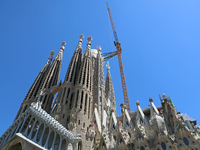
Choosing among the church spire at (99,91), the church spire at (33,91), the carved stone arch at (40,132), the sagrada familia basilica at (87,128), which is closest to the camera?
the sagrada familia basilica at (87,128)

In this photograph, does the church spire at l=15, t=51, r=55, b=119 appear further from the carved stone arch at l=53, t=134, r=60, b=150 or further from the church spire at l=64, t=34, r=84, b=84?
the carved stone arch at l=53, t=134, r=60, b=150

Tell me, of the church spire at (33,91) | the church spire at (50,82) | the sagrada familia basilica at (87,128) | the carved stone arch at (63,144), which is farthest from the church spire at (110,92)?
the carved stone arch at (63,144)

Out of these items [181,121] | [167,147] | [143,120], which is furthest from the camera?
[143,120]

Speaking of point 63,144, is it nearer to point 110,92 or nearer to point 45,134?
point 45,134

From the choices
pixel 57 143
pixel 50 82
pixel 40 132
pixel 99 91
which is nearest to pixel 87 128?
pixel 57 143

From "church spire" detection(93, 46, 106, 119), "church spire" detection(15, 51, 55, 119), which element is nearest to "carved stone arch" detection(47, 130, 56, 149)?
"church spire" detection(93, 46, 106, 119)

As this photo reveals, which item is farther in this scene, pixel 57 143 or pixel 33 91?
pixel 33 91

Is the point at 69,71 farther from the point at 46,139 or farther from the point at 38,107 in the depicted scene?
the point at 46,139

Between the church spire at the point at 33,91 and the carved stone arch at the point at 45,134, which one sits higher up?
the church spire at the point at 33,91

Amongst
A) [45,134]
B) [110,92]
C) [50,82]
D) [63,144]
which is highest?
[110,92]

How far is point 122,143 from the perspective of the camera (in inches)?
822

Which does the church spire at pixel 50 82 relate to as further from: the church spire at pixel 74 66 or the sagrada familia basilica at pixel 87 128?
the church spire at pixel 74 66

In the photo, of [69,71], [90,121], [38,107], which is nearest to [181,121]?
[90,121]

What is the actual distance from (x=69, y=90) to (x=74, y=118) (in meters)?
6.81
